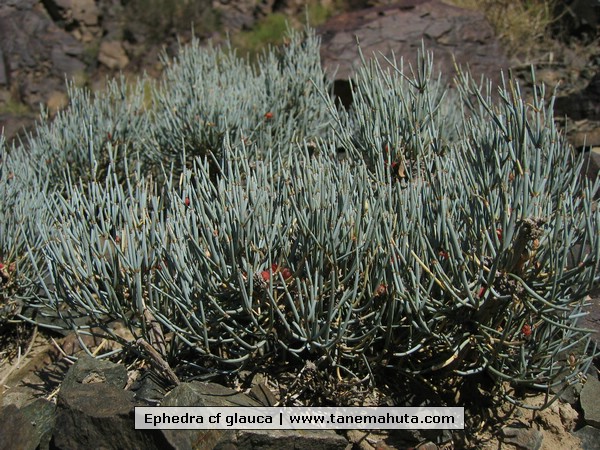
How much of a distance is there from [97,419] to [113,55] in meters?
6.28

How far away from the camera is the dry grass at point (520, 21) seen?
7.33m

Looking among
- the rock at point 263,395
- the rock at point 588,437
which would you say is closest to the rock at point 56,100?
the rock at point 263,395

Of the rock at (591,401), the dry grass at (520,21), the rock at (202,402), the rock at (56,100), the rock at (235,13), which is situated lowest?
the rock at (56,100)

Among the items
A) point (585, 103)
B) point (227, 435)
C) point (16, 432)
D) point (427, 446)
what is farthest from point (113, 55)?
point (427, 446)

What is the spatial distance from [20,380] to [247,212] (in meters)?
1.48

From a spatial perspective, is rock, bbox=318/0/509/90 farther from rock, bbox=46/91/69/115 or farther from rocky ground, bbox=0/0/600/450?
rock, bbox=46/91/69/115

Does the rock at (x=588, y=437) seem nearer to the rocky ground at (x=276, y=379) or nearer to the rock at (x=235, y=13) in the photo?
the rocky ground at (x=276, y=379)

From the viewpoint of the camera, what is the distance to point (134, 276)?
2.86 meters

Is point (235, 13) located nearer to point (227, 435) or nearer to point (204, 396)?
point (204, 396)

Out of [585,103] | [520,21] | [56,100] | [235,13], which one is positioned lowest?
[56,100]

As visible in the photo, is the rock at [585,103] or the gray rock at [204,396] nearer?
the gray rock at [204,396]

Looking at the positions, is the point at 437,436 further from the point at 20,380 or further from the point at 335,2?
the point at 335,2

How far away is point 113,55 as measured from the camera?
7.99m

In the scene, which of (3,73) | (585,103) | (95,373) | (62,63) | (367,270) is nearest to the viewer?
(367,270)
